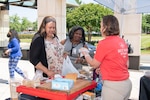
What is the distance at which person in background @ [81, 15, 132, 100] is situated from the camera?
1.97m

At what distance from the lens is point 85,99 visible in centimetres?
204

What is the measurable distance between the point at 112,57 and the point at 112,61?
37 mm

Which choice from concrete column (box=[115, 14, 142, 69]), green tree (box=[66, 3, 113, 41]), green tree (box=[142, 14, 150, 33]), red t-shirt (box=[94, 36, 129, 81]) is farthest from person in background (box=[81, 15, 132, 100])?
green tree (box=[142, 14, 150, 33])

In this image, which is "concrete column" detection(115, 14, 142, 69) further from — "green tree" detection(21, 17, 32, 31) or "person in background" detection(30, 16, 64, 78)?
"green tree" detection(21, 17, 32, 31)

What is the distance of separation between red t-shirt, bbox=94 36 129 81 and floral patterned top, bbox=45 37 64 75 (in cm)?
64

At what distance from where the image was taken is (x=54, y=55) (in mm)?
2490

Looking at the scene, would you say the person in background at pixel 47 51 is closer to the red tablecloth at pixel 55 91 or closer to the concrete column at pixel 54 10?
the red tablecloth at pixel 55 91

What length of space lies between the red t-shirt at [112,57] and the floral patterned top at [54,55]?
64cm

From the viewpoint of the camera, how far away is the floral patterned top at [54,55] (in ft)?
8.06

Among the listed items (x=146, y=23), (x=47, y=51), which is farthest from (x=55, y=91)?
(x=146, y=23)

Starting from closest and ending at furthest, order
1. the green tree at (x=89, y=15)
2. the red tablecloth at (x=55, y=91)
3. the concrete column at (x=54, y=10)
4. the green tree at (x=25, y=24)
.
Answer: the red tablecloth at (x=55, y=91), the concrete column at (x=54, y=10), the green tree at (x=89, y=15), the green tree at (x=25, y=24)

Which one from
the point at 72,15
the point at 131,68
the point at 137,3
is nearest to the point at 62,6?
the point at 131,68

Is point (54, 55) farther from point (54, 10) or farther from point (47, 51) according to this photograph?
point (54, 10)

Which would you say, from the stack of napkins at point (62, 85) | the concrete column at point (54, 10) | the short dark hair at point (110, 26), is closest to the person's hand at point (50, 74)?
the stack of napkins at point (62, 85)
